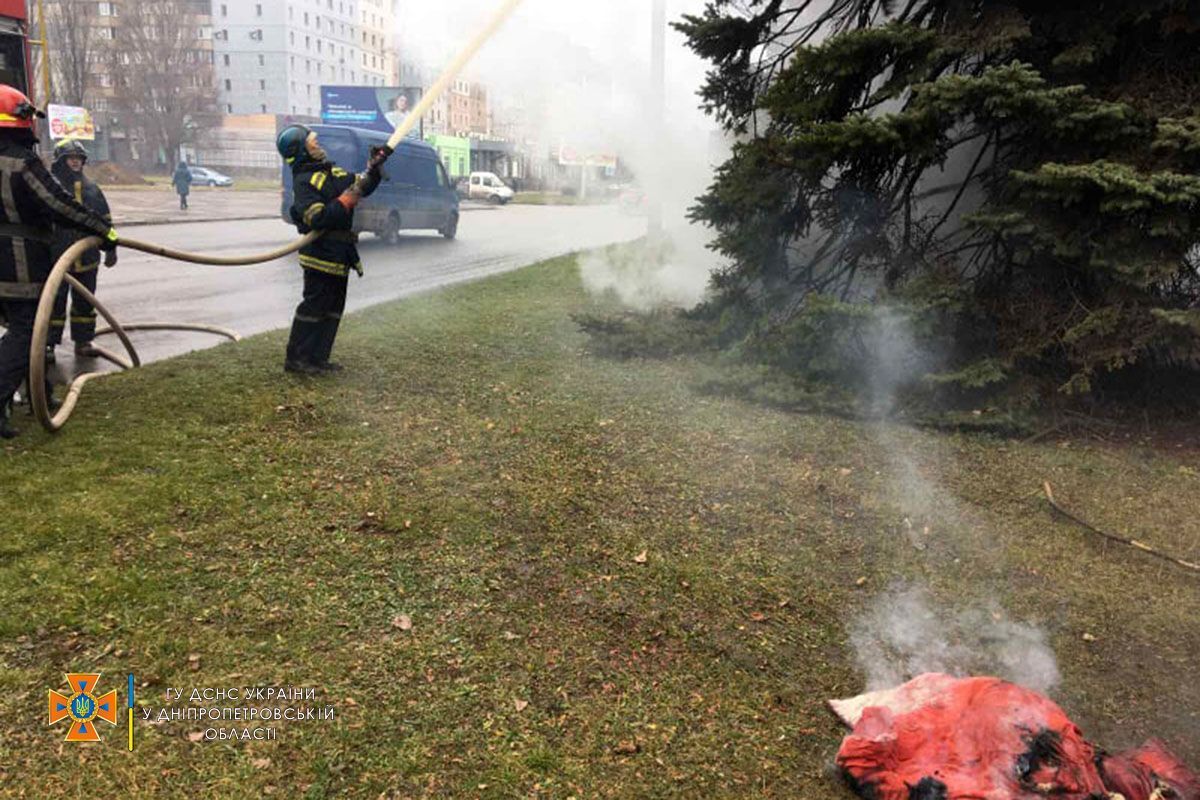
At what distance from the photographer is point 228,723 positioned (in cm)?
287

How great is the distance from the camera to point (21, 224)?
5.33 meters

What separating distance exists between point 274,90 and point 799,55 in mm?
73490

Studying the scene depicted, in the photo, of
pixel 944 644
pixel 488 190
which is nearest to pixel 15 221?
pixel 944 644

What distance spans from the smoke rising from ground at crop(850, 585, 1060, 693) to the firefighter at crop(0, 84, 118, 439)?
17.3 feet

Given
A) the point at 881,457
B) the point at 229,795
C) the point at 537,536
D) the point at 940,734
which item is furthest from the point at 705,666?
the point at 881,457

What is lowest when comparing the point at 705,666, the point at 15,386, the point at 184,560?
the point at 705,666

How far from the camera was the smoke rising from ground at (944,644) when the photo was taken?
3.49 metres

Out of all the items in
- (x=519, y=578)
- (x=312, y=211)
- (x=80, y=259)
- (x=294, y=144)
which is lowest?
(x=519, y=578)

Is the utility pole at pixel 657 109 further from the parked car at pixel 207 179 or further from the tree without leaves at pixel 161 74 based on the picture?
the tree without leaves at pixel 161 74

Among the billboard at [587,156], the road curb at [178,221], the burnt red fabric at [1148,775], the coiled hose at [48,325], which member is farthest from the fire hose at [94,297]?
the road curb at [178,221]

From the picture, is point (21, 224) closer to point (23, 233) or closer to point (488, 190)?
point (23, 233)

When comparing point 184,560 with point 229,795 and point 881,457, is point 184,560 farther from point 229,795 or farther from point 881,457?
point 881,457

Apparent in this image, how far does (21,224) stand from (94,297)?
5.50 ft

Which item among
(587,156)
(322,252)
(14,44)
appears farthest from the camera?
(587,156)
